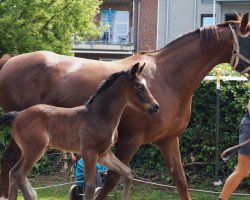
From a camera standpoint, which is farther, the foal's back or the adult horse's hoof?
the adult horse's hoof

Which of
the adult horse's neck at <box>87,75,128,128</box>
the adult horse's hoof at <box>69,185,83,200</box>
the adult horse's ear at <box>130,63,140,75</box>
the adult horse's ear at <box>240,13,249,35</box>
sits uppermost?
the adult horse's ear at <box>240,13,249,35</box>

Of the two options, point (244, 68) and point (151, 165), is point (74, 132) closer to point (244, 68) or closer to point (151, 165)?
point (244, 68)

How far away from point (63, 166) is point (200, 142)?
256cm

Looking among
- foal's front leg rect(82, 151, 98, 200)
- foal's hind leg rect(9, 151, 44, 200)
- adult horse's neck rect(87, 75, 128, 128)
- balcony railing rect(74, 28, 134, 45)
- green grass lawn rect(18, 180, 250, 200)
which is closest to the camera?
foal's front leg rect(82, 151, 98, 200)

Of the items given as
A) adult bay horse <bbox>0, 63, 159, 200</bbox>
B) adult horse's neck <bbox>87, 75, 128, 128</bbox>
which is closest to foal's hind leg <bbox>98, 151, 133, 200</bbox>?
adult bay horse <bbox>0, 63, 159, 200</bbox>

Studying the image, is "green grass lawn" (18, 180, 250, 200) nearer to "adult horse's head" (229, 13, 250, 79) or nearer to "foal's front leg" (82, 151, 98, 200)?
"adult horse's head" (229, 13, 250, 79)

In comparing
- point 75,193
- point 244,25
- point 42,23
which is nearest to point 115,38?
point 42,23

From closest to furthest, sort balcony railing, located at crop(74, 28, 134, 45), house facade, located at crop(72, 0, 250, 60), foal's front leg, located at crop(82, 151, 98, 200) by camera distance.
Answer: foal's front leg, located at crop(82, 151, 98, 200)
house facade, located at crop(72, 0, 250, 60)
balcony railing, located at crop(74, 28, 134, 45)

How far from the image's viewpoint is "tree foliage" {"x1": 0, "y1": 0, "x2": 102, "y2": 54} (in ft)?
31.1

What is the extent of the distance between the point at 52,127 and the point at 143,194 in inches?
160

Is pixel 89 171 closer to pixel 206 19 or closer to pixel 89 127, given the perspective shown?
pixel 89 127

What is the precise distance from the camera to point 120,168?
5.24m

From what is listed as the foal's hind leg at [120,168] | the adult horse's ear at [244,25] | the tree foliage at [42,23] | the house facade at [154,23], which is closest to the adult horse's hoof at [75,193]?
the foal's hind leg at [120,168]

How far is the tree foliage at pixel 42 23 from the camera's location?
9477mm
